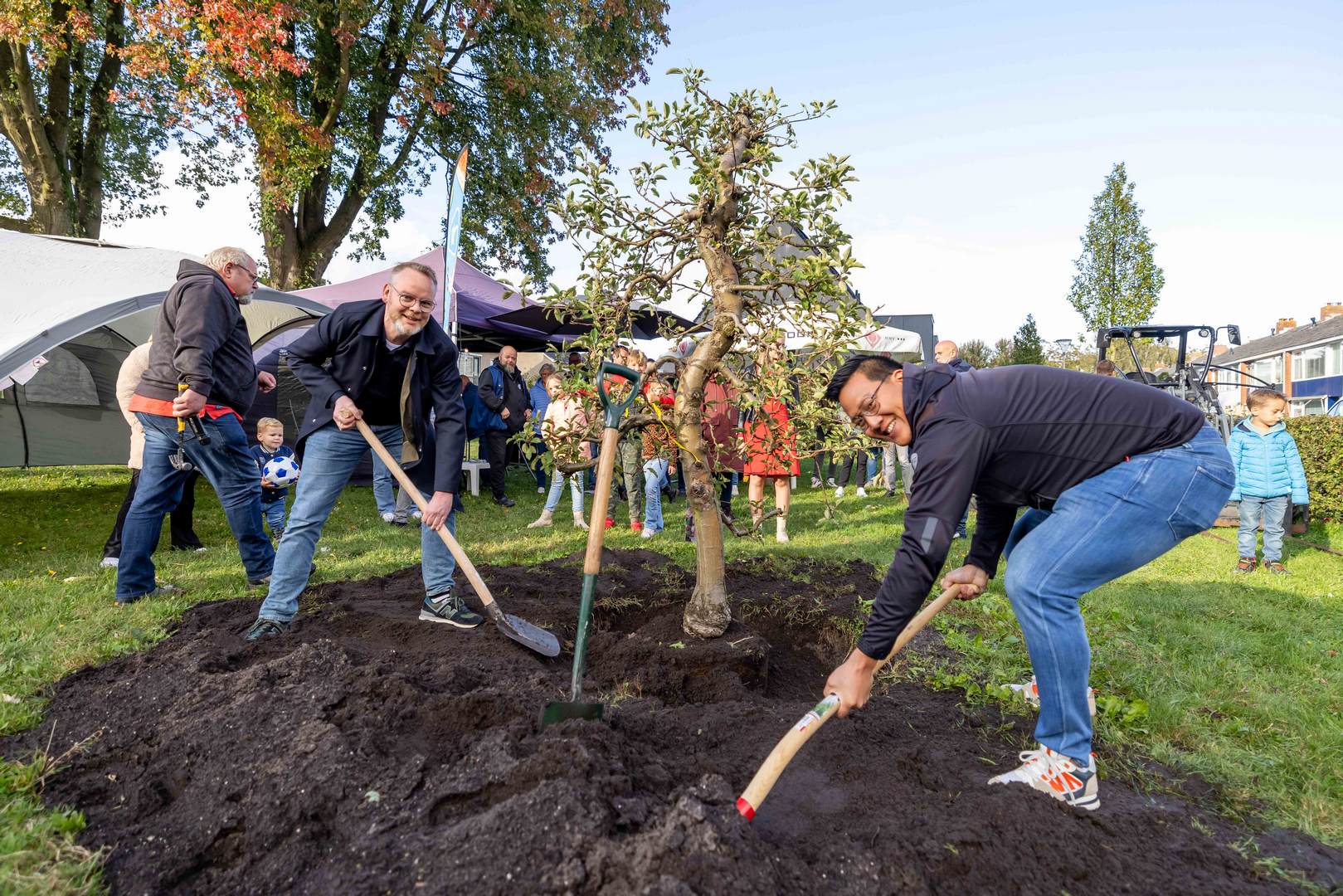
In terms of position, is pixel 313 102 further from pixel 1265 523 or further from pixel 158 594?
pixel 1265 523

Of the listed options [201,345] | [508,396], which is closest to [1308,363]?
[508,396]

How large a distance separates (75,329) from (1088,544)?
23.7ft

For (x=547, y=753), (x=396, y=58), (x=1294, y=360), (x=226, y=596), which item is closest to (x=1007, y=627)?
(x=547, y=753)

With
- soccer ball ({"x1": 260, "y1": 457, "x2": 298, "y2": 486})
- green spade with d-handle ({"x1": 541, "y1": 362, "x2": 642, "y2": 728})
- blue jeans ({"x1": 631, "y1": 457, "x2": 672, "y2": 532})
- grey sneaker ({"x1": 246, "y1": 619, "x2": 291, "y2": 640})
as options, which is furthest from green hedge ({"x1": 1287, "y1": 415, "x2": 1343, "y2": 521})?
soccer ball ({"x1": 260, "y1": 457, "x2": 298, "y2": 486})

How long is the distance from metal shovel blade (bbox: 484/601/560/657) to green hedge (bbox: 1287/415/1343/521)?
27.3ft

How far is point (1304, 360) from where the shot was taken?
128 feet

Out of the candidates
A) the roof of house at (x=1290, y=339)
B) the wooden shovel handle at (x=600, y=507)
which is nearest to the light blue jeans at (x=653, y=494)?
the wooden shovel handle at (x=600, y=507)

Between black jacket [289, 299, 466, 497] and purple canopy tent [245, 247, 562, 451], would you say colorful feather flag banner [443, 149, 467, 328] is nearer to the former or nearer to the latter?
purple canopy tent [245, 247, 562, 451]

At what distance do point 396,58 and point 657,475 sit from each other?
38.8ft

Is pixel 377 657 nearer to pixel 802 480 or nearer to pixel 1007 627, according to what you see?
pixel 1007 627

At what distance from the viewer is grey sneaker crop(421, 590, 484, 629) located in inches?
161

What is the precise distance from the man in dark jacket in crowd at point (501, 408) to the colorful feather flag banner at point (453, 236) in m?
0.96

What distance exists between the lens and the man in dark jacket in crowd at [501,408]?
31.5ft

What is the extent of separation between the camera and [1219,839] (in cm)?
228
